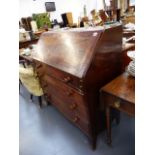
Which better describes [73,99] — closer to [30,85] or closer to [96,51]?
[96,51]

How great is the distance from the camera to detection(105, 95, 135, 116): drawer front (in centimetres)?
106

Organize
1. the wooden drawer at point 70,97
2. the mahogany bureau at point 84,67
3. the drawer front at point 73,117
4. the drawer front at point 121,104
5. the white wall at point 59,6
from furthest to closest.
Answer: the white wall at point 59,6
the drawer front at point 73,117
the wooden drawer at point 70,97
the mahogany bureau at point 84,67
the drawer front at point 121,104

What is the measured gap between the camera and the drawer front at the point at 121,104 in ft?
3.49

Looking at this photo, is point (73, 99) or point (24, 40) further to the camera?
point (24, 40)

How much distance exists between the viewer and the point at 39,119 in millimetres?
2105

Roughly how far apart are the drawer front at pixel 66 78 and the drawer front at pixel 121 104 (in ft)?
0.70

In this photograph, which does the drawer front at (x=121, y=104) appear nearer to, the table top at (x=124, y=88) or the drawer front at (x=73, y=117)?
the table top at (x=124, y=88)

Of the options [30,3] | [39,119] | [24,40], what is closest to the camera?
[39,119]

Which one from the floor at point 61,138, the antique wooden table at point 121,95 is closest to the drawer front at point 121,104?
the antique wooden table at point 121,95

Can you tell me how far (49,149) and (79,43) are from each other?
1.05 m

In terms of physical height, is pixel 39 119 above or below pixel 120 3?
below
